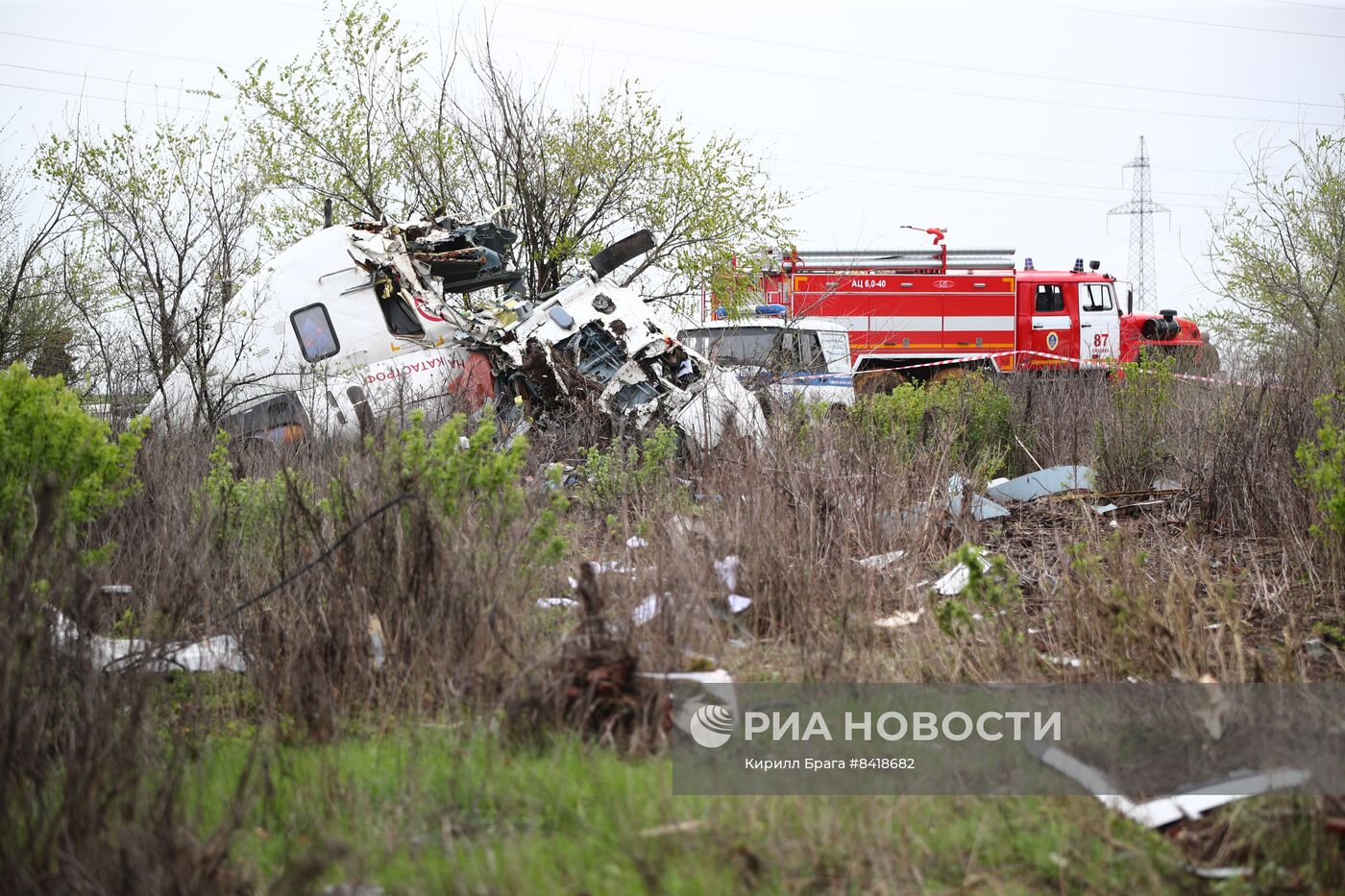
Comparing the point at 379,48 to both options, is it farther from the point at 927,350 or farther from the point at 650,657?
the point at 650,657

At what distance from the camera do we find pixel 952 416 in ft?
28.4

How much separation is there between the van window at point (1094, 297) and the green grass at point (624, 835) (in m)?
18.1

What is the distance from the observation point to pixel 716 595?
187 inches

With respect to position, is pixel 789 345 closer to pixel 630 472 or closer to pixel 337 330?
pixel 337 330

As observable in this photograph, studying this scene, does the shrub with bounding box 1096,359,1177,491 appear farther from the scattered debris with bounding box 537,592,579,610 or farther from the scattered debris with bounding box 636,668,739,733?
the scattered debris with bounding box 636,668,739,733

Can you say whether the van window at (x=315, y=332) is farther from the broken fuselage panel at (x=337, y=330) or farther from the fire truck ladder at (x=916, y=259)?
the fire truck ladder at (x=916, y=259)

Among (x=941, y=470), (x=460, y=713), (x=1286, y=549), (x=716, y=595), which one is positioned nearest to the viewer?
(x=460, y=713)

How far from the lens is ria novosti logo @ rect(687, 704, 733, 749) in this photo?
3.35 m

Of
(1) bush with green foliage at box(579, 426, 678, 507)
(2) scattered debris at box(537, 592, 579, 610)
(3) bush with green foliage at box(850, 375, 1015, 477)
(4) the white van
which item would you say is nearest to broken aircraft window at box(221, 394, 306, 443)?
(1) bush with green foliage at box(579, 426, 678, 507)

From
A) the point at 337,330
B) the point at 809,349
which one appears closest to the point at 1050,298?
the point at 809,349

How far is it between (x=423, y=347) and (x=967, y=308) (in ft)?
41.5

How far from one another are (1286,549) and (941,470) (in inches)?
73.7

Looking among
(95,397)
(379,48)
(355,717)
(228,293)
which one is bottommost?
(355,717)

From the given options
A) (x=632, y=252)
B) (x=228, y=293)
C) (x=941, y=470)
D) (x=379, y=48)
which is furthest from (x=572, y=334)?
(x=379, y=48)
